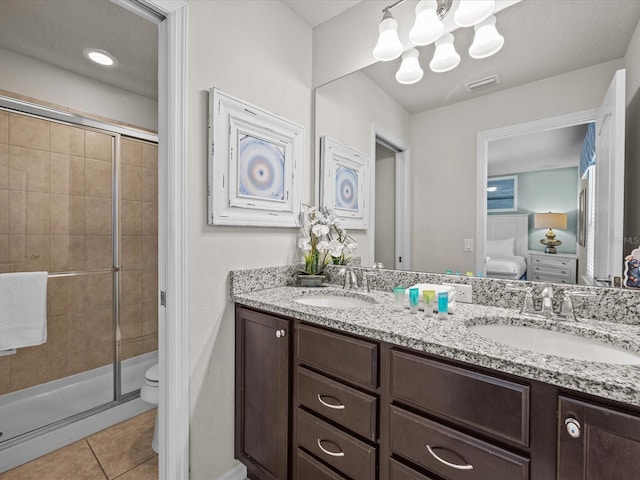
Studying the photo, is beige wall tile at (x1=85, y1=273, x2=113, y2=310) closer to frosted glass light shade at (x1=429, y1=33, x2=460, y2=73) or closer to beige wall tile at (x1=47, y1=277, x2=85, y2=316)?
beige wall tile at (x1=47, y1=277, x2=85, y2=316)

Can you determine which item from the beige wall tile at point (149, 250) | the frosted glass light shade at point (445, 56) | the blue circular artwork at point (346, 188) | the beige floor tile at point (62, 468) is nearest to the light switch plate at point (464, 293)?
the blue circular artwork at point (346, 188)

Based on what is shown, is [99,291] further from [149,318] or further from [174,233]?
[174,233]

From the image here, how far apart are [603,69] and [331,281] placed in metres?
1.45

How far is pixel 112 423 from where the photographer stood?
6.42 feet

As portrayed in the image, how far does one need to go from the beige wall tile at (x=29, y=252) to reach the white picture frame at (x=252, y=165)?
1.69 meters

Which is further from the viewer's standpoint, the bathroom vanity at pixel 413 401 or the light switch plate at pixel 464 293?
the light switch plate at pixel 464 293

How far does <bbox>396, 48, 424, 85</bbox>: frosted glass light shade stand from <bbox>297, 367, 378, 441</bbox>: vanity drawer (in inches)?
56.0

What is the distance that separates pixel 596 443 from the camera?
61cm

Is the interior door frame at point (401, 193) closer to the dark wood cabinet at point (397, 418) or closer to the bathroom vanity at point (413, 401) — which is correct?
the bathroom vanity at point (413, 401)

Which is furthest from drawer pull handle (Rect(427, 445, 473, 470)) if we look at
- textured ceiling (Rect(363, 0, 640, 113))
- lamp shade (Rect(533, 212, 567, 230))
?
textured ceiling (Rect(363, 0, 640, 113))

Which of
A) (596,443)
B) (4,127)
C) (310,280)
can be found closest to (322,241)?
(310,280)

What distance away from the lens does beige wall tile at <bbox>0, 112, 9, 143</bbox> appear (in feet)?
6.56

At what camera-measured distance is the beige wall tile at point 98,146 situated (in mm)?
2350

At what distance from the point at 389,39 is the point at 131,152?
85.1 inches
